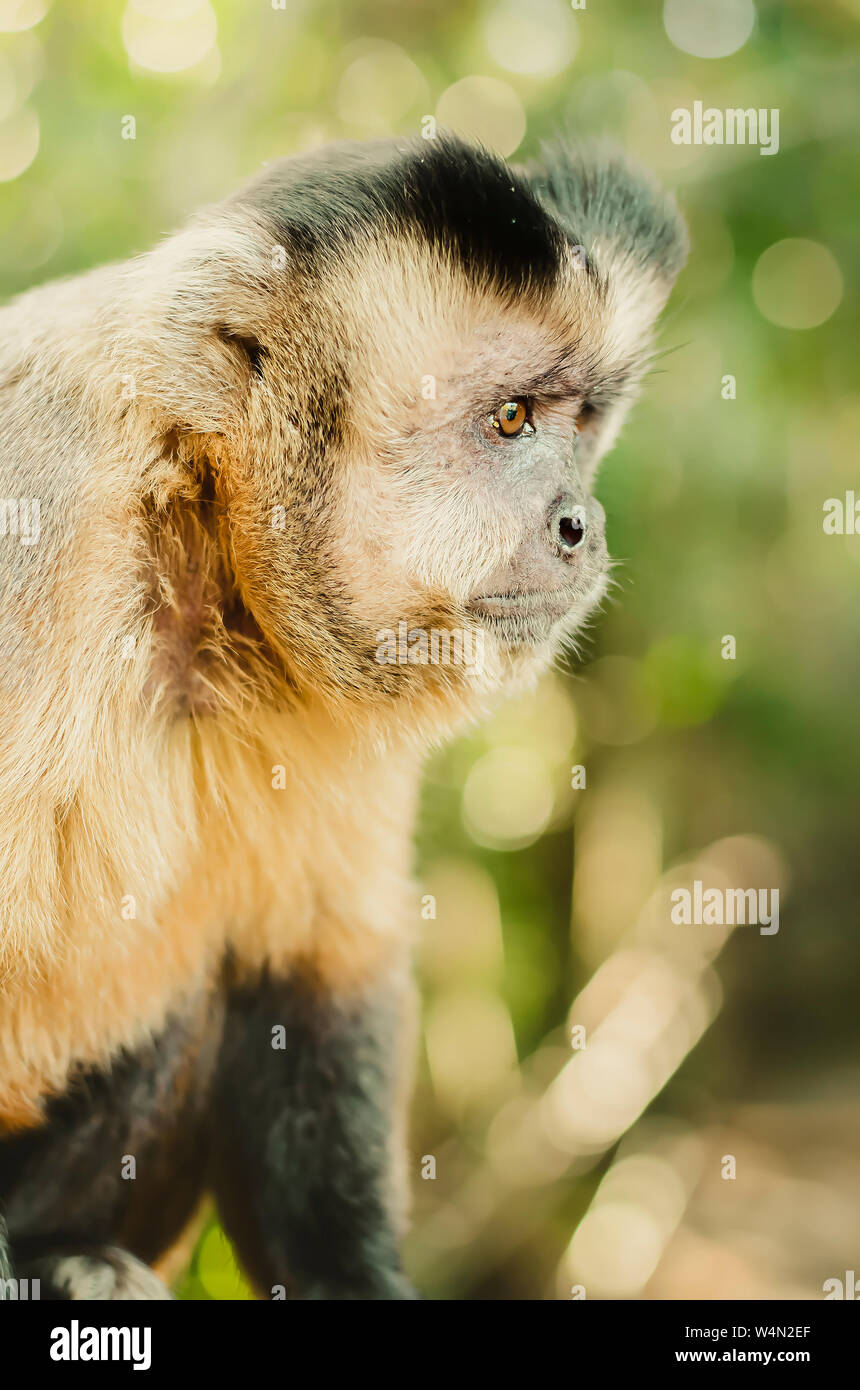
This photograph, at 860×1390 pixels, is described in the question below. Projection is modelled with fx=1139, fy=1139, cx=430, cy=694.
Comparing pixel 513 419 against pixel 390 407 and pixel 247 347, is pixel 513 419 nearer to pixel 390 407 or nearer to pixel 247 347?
pixel 390 407

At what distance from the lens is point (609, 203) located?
2305mm

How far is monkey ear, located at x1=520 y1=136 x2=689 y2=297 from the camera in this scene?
88.4 inches

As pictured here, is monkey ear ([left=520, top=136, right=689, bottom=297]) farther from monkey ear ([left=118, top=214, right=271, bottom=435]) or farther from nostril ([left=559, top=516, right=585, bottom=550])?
monkey ear ([left=118, top=214, right=271, bottom=435])

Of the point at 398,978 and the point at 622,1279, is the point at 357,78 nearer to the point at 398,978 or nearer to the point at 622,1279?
the point at 398,978

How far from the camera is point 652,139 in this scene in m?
3.30

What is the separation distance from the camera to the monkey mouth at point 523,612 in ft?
6.59

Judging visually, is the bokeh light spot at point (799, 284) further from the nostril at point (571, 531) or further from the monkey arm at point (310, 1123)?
the monkey arm at point (310, 1123)

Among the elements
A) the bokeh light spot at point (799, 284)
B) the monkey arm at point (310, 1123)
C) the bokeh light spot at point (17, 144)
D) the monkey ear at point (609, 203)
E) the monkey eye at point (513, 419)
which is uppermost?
the bokeh light spot at point (17, 144)

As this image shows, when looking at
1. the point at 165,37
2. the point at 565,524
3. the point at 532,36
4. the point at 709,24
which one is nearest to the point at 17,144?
the point at 165,37

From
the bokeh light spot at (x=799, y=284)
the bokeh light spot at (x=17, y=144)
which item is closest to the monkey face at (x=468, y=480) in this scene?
the bokeh light spot at (x=799, y=284)

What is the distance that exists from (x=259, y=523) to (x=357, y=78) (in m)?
2.16

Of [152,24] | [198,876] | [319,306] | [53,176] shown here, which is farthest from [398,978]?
[152,24]

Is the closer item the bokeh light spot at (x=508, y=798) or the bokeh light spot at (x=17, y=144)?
the bokeh light spot at (x=17, y=144)

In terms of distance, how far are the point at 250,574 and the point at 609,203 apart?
3.63 ft
